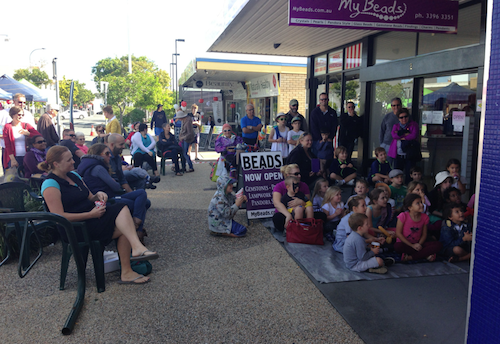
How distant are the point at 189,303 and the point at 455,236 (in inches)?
132

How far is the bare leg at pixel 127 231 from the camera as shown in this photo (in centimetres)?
393

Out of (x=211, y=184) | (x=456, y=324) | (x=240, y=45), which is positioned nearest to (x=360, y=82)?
(x=240, y=45)

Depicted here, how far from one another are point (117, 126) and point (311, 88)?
623cm

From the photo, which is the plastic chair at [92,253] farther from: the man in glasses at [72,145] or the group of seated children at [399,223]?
the man in glasses at [72,145]

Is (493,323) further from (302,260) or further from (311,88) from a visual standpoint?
(311,88)

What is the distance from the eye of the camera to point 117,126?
9.73 meters

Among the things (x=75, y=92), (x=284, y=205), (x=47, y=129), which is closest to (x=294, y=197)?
(x=284, y=205)

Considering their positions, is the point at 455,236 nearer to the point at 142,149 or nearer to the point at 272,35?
the point at 272,35

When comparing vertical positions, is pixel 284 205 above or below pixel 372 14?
below

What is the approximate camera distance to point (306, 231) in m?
5.34

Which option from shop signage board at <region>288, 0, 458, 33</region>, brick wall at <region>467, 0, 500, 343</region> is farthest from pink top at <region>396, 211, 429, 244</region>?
shop signage board at <region>288, 0, 458, 33</region>

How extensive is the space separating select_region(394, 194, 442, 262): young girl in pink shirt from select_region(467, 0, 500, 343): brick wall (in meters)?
2.48

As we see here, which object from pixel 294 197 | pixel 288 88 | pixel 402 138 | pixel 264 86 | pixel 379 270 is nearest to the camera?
pixel 379 270

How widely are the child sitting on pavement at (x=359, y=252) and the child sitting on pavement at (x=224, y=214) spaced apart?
5.58 ft
